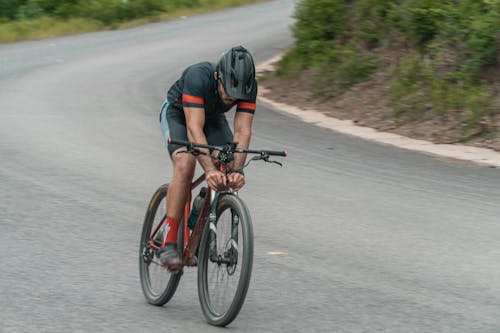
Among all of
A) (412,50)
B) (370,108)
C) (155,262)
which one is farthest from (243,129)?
(412,50)

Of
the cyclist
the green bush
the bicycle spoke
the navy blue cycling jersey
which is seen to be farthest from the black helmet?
the green bush

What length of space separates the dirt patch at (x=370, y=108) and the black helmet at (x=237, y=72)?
7.70 meters

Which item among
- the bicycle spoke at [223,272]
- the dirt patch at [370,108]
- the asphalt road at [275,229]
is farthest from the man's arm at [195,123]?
the dirt patch at [370,108]

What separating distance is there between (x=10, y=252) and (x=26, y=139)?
20.3 feet

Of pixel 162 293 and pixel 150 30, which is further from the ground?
pixel 162 293

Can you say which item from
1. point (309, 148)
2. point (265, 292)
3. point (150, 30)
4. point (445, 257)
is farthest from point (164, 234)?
point (150, 30)

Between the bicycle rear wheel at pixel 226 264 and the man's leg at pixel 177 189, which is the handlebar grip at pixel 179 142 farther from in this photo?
the bicycle rear wheel at pixel 226 264

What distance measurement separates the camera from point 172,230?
6531 mm

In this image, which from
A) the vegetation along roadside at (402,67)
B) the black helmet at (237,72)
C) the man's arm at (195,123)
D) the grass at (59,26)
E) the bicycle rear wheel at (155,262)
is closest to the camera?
the black helmet at (237,72)

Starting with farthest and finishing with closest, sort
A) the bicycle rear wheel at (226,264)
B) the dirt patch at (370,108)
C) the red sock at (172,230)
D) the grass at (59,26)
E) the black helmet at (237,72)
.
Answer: the grass at (59,26)
the dirt patch at (370,108)
the red sock at (172,230)
the black helmet at (237,72)
the bicycle rear wheel at (226,264)

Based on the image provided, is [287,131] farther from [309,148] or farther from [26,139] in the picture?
[26,139]

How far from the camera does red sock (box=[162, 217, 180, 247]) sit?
6.52 m

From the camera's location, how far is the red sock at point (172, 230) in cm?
652

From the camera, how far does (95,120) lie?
16.0 meters
